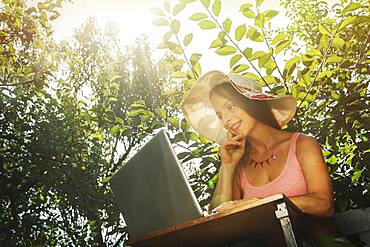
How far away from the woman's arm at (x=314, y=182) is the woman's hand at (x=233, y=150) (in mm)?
344

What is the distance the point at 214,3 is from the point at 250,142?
103 centimetres

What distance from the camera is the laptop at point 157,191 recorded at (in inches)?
58.1

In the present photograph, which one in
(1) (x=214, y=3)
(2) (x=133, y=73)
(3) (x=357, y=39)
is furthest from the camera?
(2) (x=133, y=73)

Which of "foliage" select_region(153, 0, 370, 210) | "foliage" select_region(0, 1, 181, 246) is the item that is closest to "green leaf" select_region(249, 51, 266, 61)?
"foliage" select_region(153, 0, 370, 210)

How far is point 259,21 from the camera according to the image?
260 cm

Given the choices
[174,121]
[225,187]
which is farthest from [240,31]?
[225,187]

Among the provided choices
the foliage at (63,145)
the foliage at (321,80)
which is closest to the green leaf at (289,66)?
the foliage at (321,80)

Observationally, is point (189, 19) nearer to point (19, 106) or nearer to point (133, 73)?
point (19, 106)

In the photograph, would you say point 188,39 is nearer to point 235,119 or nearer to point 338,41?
point 235,119

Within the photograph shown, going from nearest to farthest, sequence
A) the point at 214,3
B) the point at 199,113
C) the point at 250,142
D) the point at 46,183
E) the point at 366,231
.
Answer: the point at 366,231 < the point at 250,142 < the point at 199,113 < the point at 214,3 < the point at 46,183

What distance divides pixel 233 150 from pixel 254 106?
278 millimetres

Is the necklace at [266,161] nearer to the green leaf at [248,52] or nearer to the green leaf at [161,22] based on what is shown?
the green leaf at [248,52]

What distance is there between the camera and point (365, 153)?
8.60 feet

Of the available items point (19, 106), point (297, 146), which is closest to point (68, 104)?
point (19, 106)
